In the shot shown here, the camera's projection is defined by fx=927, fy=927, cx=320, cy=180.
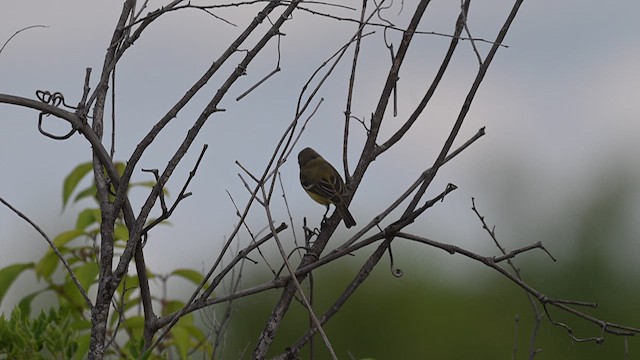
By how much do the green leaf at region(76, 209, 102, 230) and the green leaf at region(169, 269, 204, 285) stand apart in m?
0.42

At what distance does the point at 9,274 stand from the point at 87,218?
0.41m

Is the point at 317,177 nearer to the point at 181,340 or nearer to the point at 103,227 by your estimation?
the point at 181,340

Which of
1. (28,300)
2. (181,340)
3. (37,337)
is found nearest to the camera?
(37,337)

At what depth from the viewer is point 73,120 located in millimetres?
2918

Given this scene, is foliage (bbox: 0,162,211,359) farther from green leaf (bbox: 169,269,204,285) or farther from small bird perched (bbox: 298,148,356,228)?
small bird perched (bbox: 298,148,356,228)

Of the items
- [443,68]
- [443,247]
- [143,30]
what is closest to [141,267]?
[143,30]

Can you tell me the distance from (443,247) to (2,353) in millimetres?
1432

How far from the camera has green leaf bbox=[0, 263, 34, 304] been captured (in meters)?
3.98

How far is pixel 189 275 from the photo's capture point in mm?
4184

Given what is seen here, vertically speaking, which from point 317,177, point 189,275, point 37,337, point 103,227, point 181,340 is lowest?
point 181,340

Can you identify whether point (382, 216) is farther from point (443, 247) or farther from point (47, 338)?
point (47, 338)

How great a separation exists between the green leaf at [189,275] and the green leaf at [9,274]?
0.63 meters

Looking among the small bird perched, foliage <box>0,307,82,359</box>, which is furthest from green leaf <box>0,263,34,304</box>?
the small bird perched

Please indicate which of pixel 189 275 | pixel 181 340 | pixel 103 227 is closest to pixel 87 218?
pixel 189 275
